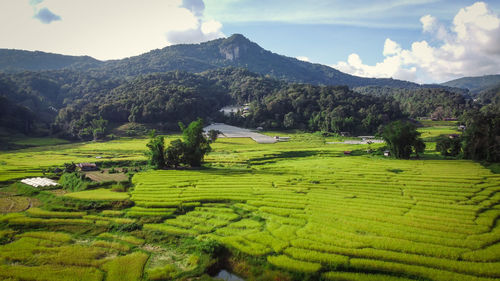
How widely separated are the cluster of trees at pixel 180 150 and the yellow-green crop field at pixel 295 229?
519 inches

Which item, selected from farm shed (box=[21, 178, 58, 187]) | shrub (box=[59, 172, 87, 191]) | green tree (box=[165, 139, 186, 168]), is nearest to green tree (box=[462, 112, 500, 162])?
green tree (box=[165, 139, 186, 168])

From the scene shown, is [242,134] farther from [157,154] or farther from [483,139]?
[483,139]

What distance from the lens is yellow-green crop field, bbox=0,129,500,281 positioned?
72.4ft

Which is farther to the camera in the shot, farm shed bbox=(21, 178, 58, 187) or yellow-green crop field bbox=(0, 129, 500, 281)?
farm shed bbox=(21, 178, 58, 187)

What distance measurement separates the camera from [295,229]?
28.8 m

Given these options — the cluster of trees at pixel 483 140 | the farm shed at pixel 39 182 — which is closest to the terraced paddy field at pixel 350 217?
the cluster of trees at pixel 483 140

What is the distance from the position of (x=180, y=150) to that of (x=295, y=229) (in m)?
41.0

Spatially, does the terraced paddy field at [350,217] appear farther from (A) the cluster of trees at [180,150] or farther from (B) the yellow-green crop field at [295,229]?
(A) the cluster of trees at [180,150]

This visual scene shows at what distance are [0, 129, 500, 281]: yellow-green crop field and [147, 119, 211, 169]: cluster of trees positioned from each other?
43.3 feet

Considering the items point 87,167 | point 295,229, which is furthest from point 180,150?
point 295,229

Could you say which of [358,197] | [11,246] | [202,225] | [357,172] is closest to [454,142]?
[357,172]

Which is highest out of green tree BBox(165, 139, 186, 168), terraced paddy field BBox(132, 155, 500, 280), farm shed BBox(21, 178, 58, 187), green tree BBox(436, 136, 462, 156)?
green tree BBox(436, 136, 462, 156)

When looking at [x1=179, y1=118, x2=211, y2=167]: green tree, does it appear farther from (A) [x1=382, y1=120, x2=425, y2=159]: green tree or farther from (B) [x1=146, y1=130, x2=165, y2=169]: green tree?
(A) [x1=382, y1=120, x2=425, y2=159]: green tree

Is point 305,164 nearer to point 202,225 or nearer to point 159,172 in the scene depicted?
point 159,172
